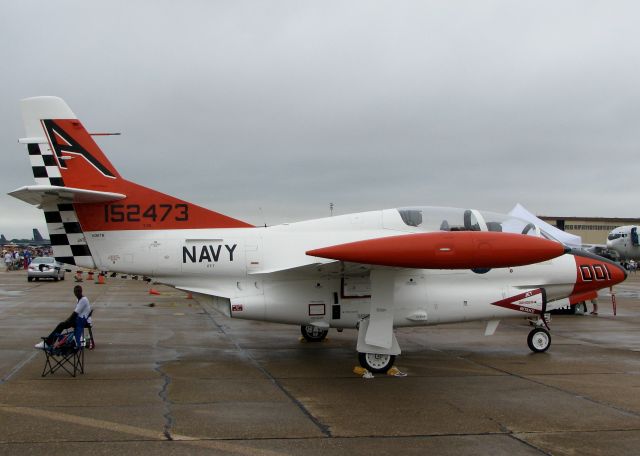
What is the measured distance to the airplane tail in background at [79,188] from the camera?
11102 millimetres

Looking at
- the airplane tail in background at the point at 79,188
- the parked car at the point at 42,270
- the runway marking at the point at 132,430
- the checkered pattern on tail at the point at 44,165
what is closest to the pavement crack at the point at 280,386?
the runway marking at the point at 132,430

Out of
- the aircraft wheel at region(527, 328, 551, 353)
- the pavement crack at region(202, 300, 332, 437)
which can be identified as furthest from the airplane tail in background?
the aircraft wheel at region(527, 328, 551, 353)

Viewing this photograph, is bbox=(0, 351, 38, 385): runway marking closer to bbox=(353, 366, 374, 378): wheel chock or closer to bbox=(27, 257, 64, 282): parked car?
bbox=(353, 366, 374, 378): wheel chock

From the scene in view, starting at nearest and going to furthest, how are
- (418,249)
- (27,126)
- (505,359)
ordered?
1. (418,249)
2. (27,126)
3. (505,359)

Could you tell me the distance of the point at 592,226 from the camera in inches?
3848

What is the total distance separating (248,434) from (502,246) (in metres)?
4.82

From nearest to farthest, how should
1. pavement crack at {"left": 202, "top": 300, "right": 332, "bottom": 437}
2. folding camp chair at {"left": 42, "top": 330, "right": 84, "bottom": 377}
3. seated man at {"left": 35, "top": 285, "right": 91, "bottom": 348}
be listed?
pavement crack at {"left": 202, "top": 300, "right": 332, "bottom": 437} → folding camp chair at {"left": 42, "top": 330, "right": 84, "bottom": 377} → seated man at {"left": 35, "top": 285, "right": 91, "bottom": 348}

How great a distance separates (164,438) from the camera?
645 cm

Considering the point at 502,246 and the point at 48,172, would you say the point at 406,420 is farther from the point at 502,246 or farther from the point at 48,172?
the point at 48,172

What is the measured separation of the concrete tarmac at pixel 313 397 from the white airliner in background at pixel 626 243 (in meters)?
41.7

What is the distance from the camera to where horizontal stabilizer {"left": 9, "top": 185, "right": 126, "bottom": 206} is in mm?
10094

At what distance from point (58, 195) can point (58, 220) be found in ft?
2.98

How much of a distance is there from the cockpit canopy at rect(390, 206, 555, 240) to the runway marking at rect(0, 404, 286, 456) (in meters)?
A: 6.07

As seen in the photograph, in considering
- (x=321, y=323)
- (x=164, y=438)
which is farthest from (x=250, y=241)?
(x=164, y=438)
